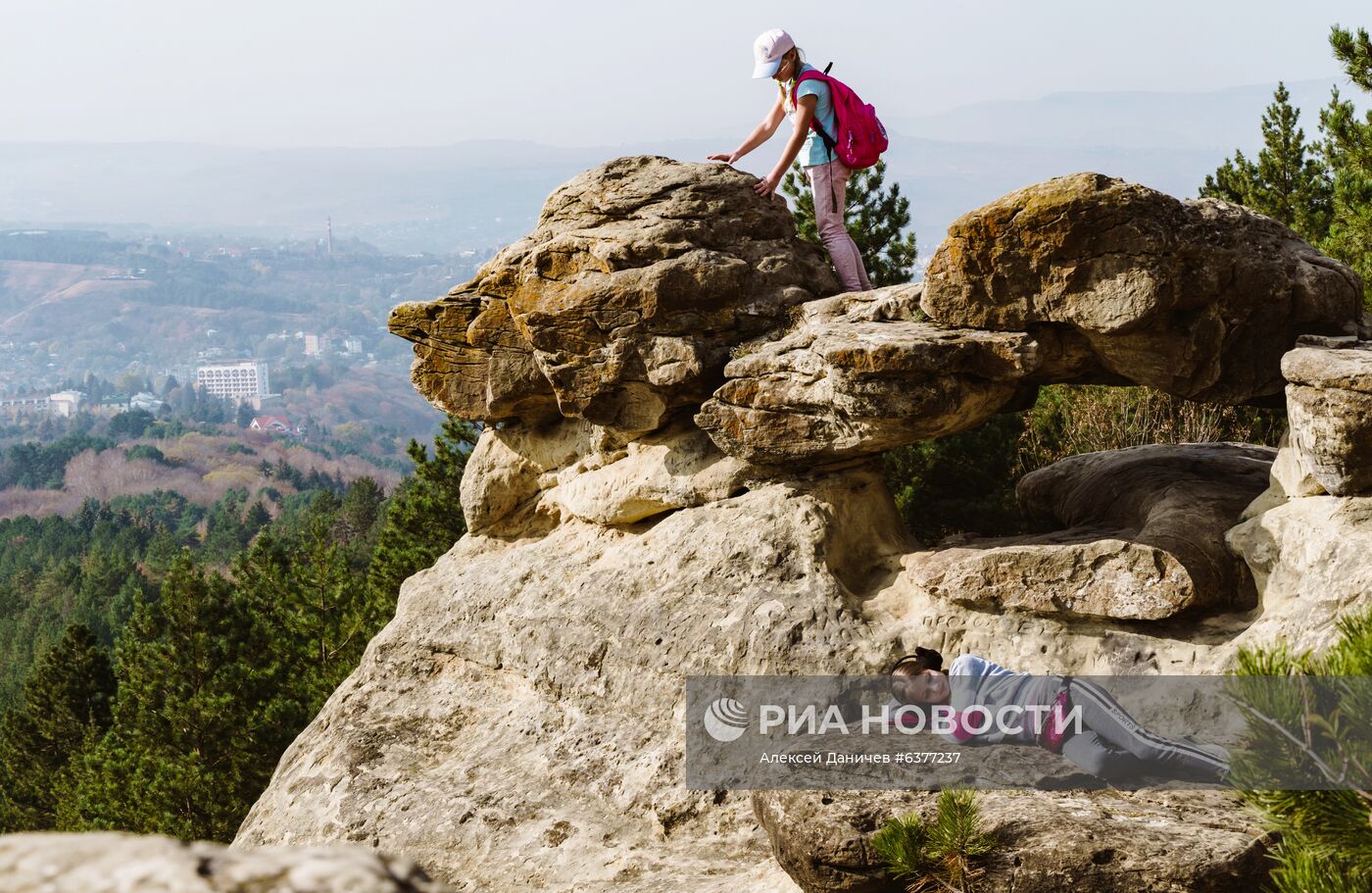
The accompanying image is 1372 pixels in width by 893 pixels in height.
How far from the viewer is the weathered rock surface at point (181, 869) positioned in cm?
334

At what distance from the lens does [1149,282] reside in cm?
1051

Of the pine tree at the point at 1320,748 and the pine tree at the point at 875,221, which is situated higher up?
the pine tree at the point at 875,221

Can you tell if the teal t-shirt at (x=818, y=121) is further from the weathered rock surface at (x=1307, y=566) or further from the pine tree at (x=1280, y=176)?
the pine tree at (x=1280, y=176)

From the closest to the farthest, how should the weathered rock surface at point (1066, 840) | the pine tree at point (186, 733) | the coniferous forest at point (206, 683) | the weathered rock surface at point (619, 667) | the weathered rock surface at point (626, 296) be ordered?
the weathered rock surface at point (1066, 840) < the weathered rock surface at point (619, 667) < the weathered rock surface at point (626, 296) < the pine tree at point (186, 733) < the coniferous forest at point (206, 683)

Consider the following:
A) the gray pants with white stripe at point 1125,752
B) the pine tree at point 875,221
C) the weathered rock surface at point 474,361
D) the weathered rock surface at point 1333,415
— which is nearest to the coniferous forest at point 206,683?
the pine tree at point 875,221

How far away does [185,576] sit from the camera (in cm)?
3228

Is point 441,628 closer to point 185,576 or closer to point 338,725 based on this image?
point 338,725

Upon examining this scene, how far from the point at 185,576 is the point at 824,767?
86.6 ft

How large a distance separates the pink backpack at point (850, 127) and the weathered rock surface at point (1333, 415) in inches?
181

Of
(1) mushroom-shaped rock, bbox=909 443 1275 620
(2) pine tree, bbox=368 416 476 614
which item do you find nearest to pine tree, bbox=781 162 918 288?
(2) pine tree, bbox=368 416 476 614

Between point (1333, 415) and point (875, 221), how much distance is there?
16.8 m

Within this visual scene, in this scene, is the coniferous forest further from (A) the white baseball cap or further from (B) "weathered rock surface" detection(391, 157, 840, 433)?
(A) the white baseball cap

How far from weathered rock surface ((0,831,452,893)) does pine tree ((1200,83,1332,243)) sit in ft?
85.1

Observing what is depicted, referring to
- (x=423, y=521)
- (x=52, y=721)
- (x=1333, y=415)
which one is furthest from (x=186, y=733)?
(x=1333, y=415)
